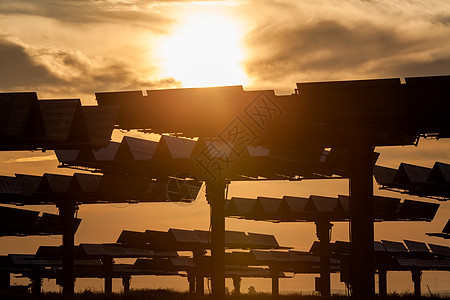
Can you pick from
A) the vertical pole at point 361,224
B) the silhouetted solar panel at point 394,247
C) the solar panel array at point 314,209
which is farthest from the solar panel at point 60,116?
the silhouetted solar panel at point 394,247

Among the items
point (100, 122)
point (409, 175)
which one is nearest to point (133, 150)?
point (100, 122)

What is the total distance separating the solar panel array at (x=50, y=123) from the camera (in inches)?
1236

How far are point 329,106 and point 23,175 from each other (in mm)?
28405

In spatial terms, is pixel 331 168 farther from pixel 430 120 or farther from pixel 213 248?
pixel 430 120

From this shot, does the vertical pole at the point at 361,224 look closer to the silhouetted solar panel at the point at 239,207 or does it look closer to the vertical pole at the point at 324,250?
the silhouetted solar panel at the point at 239,207

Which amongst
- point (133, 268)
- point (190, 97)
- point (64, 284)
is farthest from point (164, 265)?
point (190, 97)

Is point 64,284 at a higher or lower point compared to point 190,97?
lower

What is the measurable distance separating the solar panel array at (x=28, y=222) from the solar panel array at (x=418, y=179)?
23.9m

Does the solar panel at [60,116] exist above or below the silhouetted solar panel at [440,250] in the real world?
above

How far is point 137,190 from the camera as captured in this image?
2181 inches


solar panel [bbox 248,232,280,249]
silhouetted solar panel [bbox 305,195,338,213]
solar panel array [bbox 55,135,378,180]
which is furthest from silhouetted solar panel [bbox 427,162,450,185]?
solar panel [bbox 248,232,280,249]

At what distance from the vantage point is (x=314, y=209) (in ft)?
203

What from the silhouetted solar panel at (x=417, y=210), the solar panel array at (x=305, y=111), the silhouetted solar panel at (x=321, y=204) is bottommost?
the silhouetted solar panel at (x=417, y=210)

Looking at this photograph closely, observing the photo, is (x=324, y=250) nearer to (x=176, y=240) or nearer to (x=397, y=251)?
Answer: (x=176, y=240)
